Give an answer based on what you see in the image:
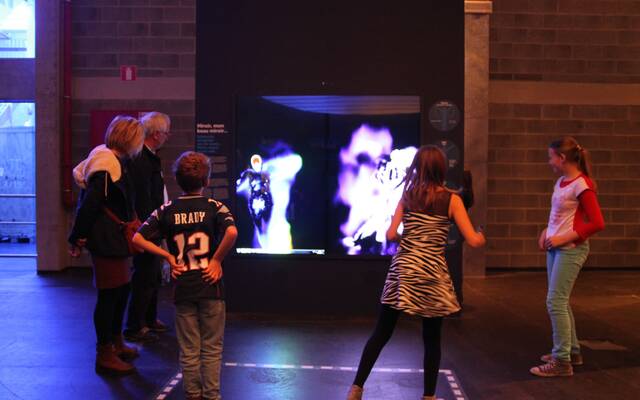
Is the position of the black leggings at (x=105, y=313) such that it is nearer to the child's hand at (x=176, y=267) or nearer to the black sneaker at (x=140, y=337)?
the black sneaker at (x=140, y=337)

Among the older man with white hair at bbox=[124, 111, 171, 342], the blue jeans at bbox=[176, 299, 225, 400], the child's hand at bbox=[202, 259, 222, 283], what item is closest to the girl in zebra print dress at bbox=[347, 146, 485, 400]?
the blue jeans at bbox=[176, 299, 225, 400]

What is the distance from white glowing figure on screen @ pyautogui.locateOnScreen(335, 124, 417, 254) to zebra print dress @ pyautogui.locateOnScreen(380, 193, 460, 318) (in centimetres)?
281

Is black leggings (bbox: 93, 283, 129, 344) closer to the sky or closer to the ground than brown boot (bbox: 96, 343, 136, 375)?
closer to the sky

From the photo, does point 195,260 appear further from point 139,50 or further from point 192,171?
point 139,50

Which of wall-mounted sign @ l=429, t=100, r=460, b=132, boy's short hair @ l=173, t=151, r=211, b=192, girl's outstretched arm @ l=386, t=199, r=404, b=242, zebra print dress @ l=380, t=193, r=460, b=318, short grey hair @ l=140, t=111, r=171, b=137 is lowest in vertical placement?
zebra print dress @ l=380, t=193, r=460, b=318

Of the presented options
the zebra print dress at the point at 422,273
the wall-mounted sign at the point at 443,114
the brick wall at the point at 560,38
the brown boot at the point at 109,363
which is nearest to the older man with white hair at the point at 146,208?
the brown boot at the point at 109,363

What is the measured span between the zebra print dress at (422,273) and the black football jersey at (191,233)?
1030 millimetres

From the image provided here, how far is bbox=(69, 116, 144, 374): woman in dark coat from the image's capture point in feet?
16.1

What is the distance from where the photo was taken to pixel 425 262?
410 centimetres

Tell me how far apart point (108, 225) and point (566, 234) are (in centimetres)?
322

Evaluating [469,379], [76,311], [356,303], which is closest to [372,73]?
[356,303]

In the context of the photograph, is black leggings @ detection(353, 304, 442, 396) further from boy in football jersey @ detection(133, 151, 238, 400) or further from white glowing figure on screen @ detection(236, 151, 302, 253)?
white glowing figure on screen @ detection(236, 151, 302, 253)

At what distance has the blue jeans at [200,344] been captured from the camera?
403 centimetres

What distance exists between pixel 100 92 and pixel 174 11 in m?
1.62
